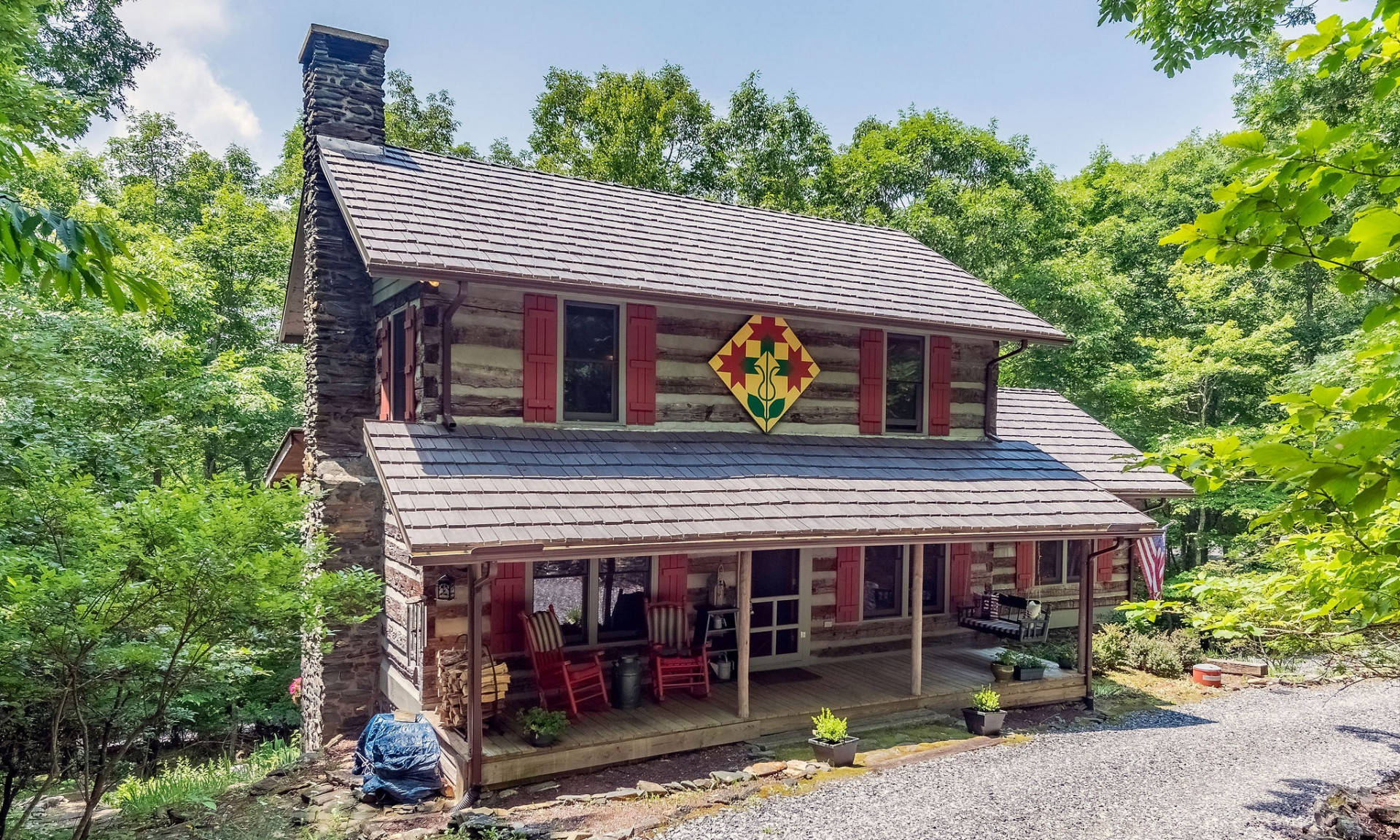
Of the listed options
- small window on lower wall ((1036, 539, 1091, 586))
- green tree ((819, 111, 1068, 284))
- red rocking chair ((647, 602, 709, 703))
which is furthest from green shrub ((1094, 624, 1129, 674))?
green tree ((819, 111, 1068, 284))

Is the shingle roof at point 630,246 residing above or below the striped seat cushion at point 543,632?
above

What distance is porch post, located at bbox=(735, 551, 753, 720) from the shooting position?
30.6 ft

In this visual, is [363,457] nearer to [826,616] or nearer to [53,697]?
[53,697]

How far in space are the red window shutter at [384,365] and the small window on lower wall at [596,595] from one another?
3267mm

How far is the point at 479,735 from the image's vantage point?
7.85 m

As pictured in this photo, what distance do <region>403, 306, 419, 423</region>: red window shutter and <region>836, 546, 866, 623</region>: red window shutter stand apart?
6420 millimetres

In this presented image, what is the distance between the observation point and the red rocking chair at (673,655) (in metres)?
10.1

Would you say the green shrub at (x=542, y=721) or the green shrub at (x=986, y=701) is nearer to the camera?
the green shrub at (x=542, y=721)

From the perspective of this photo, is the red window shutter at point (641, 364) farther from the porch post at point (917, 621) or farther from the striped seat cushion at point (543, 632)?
the porch post at point (917, 621)

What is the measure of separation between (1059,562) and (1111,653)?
6.07 ft

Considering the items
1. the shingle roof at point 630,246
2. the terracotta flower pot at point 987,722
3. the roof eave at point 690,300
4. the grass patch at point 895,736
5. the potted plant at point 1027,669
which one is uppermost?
the shingle roof at point 630,246

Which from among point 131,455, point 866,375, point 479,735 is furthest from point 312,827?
point 866,375

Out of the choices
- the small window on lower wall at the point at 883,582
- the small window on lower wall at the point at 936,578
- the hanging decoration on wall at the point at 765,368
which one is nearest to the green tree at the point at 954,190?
the small window on lower wall at the point at 936,578

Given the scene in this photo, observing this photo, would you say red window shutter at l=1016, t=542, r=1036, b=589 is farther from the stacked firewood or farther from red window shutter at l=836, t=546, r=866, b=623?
the stacked firewood
